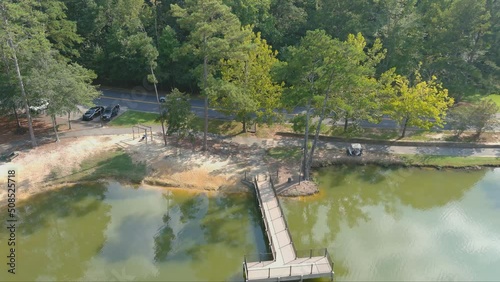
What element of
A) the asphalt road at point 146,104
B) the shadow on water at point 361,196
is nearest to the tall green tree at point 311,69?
the shadow on water at point 361,196

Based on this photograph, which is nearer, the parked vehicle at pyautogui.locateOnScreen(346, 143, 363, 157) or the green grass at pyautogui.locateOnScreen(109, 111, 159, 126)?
the parked vehicle at pyautogui.locateOnScreen(346, 143, 363, 157)

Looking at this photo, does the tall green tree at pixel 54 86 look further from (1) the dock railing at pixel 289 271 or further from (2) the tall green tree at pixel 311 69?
(1) the dock railing at pixel 289 271

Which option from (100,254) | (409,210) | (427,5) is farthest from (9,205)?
(427,5)


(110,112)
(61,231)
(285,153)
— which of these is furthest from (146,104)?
(61,231)

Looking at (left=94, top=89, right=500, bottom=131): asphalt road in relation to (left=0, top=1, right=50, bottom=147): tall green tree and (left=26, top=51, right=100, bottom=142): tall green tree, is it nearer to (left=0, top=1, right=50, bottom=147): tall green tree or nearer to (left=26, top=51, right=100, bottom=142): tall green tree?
(left=26, top=51, right=100, bottom=142): tall green tree

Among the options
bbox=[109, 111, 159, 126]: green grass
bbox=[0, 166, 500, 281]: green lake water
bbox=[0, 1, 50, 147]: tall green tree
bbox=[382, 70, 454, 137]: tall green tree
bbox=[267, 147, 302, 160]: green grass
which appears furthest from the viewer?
bbox=[109, 111, 159, 126]: green grass

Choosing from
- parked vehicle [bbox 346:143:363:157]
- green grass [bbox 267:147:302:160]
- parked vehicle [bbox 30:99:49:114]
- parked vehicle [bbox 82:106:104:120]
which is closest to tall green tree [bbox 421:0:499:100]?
parked vehicle [bbox 346:143:363:157]
